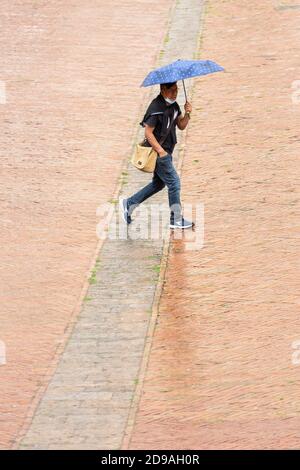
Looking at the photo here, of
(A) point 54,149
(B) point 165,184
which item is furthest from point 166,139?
(A) point 54,149

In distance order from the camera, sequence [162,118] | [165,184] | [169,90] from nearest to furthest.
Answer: [169,90] < [162,118] < [165,184]

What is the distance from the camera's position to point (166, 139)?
12.9 m

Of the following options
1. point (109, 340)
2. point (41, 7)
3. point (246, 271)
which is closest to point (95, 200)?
point (246, 271)

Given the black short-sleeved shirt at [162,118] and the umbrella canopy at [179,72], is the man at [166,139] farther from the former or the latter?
the umbrella canopy at [179,72]

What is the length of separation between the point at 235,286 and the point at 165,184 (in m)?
1.64

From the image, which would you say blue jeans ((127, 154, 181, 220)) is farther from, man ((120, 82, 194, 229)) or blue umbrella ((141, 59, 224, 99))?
blue umbrella ((141, 59, 224, 99))

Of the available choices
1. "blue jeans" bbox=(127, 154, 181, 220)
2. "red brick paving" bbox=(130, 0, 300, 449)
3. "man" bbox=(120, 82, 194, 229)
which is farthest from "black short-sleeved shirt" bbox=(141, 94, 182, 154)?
"red brick paving" bbox=(130, 0, 300, 449)

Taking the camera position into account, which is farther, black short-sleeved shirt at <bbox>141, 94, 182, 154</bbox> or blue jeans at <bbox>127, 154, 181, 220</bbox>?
blue jeans at <bbox>127, 154, 181, 220</bbox>

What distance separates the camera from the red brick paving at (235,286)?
9656 millimetres

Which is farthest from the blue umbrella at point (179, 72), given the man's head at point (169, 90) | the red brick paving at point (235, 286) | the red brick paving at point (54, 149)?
the red brick paving at point (54, 149)

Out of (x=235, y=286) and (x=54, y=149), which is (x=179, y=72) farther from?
(x=54, y=149)

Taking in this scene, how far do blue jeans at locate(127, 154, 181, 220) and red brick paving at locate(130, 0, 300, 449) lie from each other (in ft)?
1.43

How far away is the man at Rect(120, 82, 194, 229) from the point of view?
41.4 feet

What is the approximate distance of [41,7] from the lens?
76.6ft
